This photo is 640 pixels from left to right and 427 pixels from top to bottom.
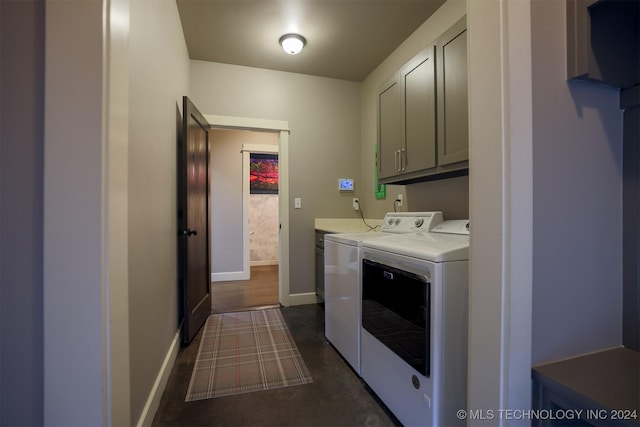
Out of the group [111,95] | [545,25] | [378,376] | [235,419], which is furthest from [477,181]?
[235,419]

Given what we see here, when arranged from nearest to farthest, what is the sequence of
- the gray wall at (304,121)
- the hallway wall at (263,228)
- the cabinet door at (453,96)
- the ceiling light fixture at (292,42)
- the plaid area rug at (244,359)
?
the cabinet door at (453,96) → the plaid area rug at (244,359) → the ceiling light fixture at (292,42) → the gray wall at (304,121) → the hallway wall at (263,228)

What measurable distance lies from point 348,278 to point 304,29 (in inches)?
86.0

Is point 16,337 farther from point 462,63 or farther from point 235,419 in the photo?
point 462,63

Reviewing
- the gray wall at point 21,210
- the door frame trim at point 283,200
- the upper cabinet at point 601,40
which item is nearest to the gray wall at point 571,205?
the upper cabinet at point 601,40

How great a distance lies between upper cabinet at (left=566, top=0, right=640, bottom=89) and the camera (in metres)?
0.74

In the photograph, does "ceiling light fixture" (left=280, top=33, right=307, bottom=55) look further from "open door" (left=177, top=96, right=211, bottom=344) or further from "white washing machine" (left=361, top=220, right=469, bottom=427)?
"white washing machine" (left=361, top=220, right=469, bottom=427)

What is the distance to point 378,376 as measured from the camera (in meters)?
1.55

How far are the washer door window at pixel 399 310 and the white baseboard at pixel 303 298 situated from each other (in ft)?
5.56

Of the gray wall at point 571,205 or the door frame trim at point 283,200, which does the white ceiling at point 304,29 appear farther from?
the gray wall at point 571,205

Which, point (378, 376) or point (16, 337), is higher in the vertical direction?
point (16, 337)

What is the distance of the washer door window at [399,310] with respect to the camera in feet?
3.90

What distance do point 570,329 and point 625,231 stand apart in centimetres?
35

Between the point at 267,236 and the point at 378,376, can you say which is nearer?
the point at 378,376

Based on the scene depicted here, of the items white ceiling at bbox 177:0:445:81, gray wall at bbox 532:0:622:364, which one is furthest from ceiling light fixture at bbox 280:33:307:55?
gray wall at bbox 532:0:622:364
